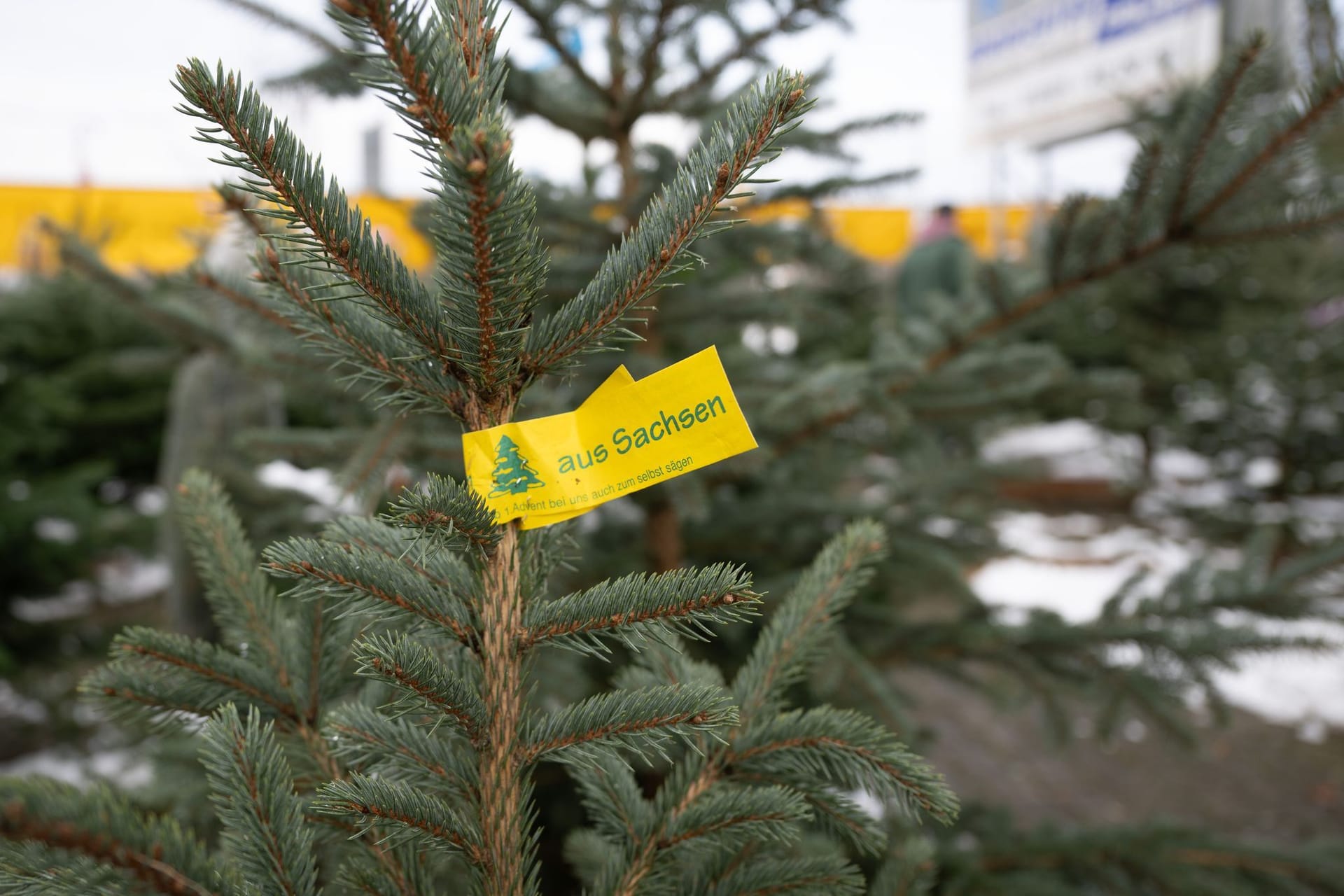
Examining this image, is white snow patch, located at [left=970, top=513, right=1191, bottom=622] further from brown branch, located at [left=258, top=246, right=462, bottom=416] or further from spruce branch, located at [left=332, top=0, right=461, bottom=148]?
spruce branch, located at [left=332, top=0, right=461, bottom=148]

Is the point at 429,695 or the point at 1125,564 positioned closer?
the point at 429,695

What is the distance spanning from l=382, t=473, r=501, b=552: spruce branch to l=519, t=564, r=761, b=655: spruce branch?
0.27 ft

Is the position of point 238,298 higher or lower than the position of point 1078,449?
higher

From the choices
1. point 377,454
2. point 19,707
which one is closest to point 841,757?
point 377,454

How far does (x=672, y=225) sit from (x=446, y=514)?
0.26 metres

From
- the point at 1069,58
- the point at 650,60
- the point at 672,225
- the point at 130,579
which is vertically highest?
the point at 1069,58

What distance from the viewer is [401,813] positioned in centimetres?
58

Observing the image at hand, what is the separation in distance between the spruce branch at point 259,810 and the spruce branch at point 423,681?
0.32 feet

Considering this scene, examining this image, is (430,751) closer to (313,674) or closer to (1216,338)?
(313,674)

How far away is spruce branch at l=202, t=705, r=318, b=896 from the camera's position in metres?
0.59

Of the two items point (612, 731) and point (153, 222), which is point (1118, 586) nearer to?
point (612, 731)

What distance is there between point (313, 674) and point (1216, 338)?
7.22 meters

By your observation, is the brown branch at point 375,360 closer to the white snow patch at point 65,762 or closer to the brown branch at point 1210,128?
the brown branch at point 1210,128

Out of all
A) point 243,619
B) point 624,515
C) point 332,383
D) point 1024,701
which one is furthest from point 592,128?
point 1024,701
